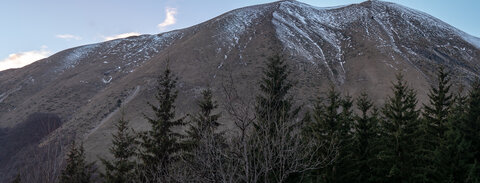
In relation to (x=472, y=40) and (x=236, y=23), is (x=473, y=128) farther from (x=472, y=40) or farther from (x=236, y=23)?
(x=472, y=40)

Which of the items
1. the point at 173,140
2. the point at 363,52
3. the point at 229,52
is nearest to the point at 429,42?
the point at 363,52

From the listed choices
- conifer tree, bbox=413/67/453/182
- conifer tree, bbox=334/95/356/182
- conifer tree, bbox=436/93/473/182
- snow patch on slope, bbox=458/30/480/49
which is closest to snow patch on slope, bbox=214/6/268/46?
snow patch on slope, bbox=458/30/480/49

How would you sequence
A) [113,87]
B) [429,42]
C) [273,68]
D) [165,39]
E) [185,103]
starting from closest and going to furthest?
[273,68], [185,103], [113,87], [429,42], [165,39]

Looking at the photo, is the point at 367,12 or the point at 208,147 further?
the point at 367,12

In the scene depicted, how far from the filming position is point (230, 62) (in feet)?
198

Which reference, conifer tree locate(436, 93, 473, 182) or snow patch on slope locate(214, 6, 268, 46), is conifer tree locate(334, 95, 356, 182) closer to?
conifer tree locate(436, 93, 473, 182)

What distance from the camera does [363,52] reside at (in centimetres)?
9362

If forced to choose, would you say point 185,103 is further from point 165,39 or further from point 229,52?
point 165,39

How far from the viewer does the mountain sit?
6844 centimetres

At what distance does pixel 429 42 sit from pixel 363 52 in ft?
90.7

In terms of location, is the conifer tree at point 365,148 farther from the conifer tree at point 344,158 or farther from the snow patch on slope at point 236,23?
the snow patch on slope at point 236,23

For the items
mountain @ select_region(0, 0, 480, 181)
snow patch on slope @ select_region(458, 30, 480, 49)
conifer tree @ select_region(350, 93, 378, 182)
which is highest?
conifer tree @ select_region(350, 93, 378, 182)

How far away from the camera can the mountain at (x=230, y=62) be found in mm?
68438

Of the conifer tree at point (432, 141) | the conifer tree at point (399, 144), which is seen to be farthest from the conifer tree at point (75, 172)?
the conifer tree at point (432, 141)
